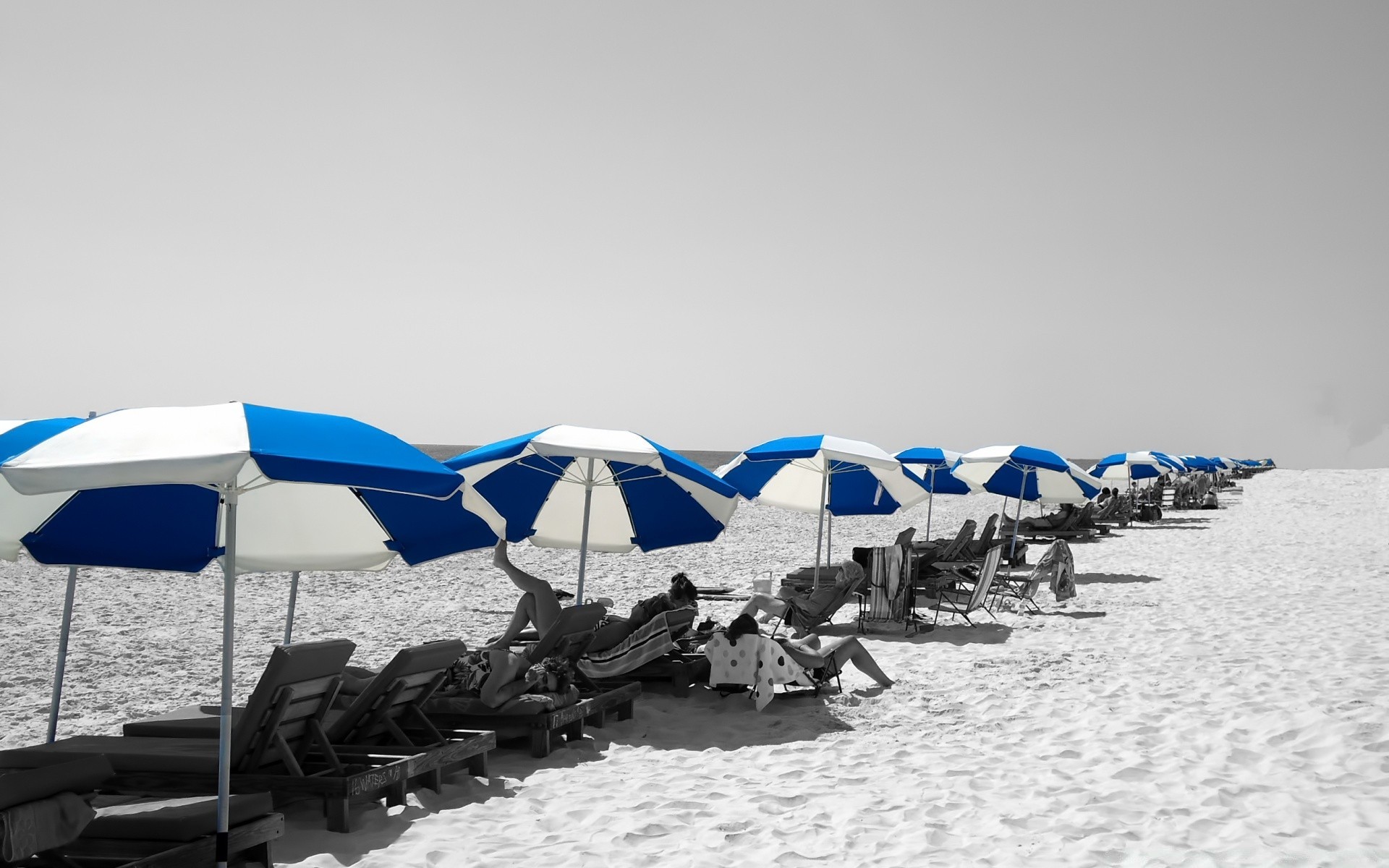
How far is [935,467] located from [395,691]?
13.1 metres

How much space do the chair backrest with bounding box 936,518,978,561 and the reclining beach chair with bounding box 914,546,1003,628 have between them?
625mm

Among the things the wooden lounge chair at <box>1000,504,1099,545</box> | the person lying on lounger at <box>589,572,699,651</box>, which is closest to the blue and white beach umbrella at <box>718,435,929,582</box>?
the person lying on lounger at <box>589,572,699,651</box>

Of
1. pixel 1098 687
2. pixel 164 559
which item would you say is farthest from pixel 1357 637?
pixel 164 559

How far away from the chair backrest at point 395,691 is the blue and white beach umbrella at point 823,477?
539cm

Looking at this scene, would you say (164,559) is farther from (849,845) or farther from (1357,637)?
(1357,637)

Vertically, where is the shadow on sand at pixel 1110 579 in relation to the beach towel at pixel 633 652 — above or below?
above

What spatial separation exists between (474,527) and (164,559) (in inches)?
59.5

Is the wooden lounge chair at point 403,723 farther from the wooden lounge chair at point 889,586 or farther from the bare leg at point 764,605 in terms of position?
the wooden lounge chair at point 889,586

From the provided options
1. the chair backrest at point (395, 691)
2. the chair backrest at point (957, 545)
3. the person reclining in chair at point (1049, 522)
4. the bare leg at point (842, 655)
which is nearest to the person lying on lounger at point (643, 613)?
the bare leg at point (842, 655)

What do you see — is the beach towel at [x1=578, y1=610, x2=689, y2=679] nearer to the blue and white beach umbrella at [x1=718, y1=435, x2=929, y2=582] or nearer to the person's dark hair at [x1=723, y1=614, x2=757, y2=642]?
the person's dark hair at [x1=723, y1=614, x2=757, y2=642]

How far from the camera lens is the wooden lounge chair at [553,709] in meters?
6.05

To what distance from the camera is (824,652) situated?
7.79m

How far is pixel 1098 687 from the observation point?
25.5ft

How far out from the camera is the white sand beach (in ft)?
15.0
